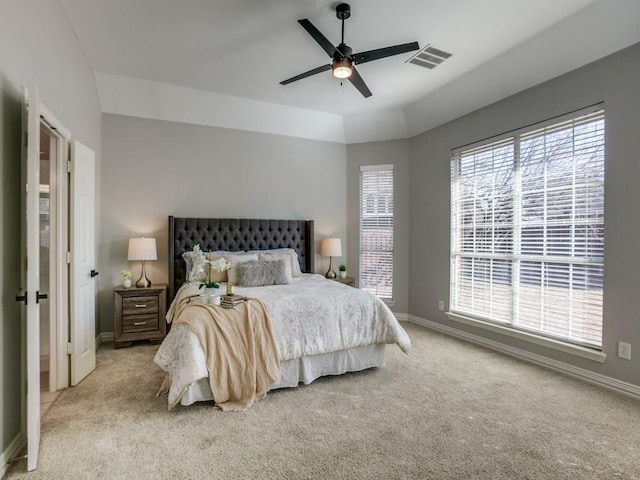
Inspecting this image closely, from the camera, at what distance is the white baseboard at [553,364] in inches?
115

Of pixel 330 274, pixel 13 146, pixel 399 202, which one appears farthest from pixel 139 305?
pixel 399 202

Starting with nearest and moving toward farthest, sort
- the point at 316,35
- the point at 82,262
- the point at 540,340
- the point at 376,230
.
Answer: the point at 316,35 < the point at 82,262 < the point at 540,340 < the point at 376,230

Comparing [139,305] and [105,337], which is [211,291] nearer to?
[139,305]

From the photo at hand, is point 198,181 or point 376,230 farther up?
point 198,181

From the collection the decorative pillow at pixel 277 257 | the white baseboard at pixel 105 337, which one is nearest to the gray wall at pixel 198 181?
the white baseboard at pixel 105 337

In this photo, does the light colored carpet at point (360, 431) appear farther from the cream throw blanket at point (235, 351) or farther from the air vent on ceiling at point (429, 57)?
the air vent on ceiling at point (429, 57)

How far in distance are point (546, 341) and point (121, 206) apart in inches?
209

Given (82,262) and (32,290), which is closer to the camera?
(32,290)

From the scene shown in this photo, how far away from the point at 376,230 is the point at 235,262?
248cm

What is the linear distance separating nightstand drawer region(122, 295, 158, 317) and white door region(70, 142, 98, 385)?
23.6 inches

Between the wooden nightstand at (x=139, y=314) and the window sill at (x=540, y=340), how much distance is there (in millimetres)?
3840

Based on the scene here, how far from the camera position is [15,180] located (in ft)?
7.15

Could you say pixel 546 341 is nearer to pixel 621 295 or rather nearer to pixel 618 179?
pixel 621 295

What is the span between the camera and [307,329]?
305 cm
